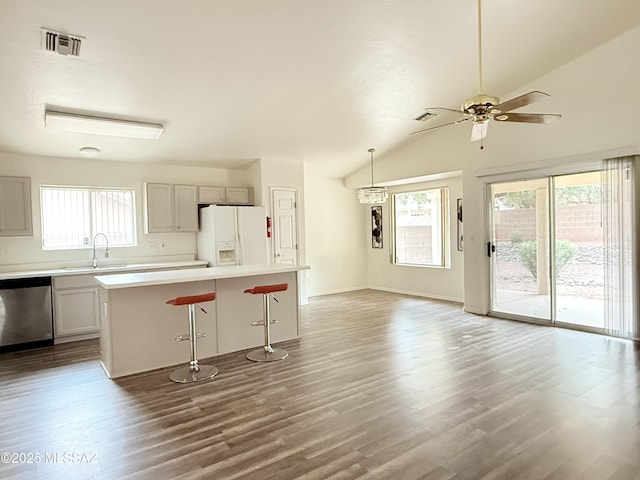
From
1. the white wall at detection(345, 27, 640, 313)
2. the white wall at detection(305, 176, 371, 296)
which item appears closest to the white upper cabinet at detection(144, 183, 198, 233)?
→ the white wall at detection(305, 176, 371, 296)

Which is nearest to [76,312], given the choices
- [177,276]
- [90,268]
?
[90,268]

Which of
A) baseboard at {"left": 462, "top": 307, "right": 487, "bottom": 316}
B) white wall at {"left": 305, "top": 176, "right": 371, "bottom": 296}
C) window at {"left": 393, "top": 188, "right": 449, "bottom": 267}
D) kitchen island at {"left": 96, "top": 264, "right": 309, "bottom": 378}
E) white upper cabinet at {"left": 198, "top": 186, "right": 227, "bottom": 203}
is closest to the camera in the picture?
kitchen island at {"left": 96, "top": 264, "right": 309, "bottom": 378}

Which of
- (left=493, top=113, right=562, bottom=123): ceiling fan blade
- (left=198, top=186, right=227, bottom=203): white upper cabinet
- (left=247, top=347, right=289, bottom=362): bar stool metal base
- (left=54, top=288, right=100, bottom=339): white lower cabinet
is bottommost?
(left=247, top=347, right=289, bottom=362): bar stool metal base

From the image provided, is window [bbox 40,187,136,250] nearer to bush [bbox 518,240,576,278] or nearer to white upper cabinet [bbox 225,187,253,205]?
white upper cabinet [bbox 225,187,253,205]

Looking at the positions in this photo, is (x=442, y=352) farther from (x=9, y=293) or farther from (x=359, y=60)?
(x=9, y=293)

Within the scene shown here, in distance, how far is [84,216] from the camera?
Result: 5824mm

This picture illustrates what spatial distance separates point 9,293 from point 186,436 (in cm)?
356

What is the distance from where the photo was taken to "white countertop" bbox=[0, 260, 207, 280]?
489 cm

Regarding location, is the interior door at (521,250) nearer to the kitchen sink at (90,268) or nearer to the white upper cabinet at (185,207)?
the white upper cabinet at (185,207)

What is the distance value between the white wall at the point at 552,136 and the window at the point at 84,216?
16.2 feet

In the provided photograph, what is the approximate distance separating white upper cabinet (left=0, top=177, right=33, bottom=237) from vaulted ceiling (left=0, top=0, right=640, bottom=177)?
1.56ft

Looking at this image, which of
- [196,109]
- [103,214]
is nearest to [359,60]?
[196,109]

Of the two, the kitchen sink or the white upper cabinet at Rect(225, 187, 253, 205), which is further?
the white upper cabinet at Rect(225, 187, 253, 205)

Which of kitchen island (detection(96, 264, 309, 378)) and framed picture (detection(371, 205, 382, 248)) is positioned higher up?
framed picture (detection(371, 205, 382, 248))
